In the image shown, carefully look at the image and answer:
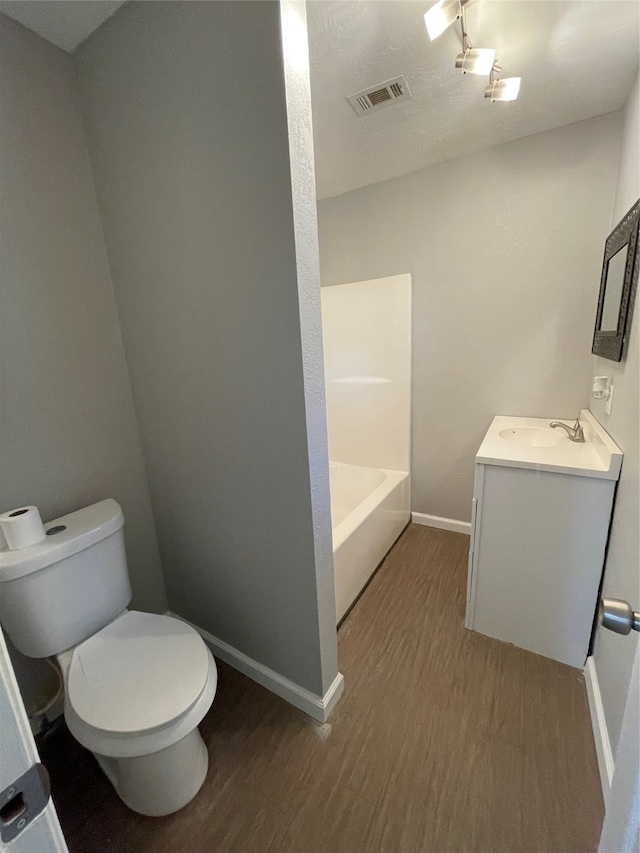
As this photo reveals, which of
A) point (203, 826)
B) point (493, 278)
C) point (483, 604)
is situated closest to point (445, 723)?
point (483, 604)

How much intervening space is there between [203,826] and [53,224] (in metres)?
2.03

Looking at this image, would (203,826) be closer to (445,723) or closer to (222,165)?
(445,723)

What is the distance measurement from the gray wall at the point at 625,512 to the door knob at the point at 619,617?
2.00 feet

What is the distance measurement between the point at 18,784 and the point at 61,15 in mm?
1890

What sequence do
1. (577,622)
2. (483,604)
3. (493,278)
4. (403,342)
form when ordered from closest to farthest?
1. (577,622)
2. (483,604)
3. (493,278)
4. (403,342)

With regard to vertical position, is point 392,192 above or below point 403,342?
above

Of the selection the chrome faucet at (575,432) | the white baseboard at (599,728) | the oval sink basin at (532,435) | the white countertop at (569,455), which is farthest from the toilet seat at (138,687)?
the chrome faucet at (575,432)

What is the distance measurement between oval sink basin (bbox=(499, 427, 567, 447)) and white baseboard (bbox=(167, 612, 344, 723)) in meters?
1.41

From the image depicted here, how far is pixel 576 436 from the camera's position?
1730 millimetres

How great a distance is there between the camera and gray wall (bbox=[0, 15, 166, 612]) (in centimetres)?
116

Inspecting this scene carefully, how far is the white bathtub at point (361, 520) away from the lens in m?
1.76

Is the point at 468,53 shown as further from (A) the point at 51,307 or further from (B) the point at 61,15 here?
(A) the point at 51,307

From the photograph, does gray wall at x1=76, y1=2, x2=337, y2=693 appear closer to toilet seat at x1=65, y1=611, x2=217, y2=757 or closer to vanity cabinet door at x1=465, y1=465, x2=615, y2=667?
toilet seat at x1=65, y1=611, x2=217, y2=757

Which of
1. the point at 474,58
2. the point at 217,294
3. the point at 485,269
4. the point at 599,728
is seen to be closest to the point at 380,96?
the point at 474,58
